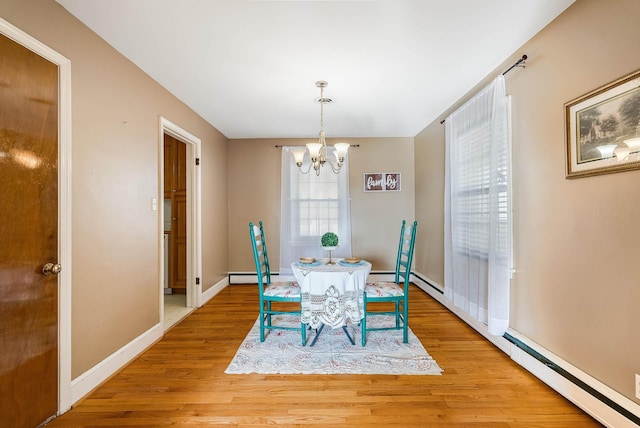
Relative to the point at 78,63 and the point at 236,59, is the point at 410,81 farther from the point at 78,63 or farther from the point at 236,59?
the point at 78,63

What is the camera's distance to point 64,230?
176 centimetres

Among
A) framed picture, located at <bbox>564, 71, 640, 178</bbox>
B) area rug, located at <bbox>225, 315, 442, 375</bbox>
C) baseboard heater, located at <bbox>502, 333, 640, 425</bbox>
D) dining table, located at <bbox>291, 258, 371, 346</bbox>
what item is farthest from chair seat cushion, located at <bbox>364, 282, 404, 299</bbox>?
framed picture, located at <bbox>564, 71, 640, 178</bbox>

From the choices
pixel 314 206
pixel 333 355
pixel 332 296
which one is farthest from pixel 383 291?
pixel 314 206

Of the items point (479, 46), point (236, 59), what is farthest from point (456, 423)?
point (236, 59)

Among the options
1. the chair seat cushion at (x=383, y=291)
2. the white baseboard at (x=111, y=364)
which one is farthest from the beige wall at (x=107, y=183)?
the chair seat cushion at (x=383, y=291)

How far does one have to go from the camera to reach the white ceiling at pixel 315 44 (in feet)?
5.80

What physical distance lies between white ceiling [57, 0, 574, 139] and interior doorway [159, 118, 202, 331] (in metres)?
1.02

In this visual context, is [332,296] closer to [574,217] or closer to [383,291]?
[383,291]

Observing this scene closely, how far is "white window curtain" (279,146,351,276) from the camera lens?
4.73 meters

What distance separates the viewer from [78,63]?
73.9 inches

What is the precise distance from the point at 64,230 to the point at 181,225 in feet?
8.30

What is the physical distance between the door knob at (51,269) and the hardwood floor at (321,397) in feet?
2.81

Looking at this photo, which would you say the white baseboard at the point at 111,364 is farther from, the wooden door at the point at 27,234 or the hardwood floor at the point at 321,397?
the wooden door at the point at 27,234

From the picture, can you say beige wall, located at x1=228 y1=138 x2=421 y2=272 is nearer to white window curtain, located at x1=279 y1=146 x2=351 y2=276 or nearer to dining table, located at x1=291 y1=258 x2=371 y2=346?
white window curtain, located at x1=279 y1=146 x2=351 y2=276
